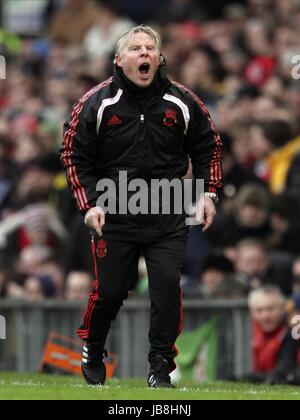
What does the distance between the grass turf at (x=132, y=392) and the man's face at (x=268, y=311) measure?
1.70 meters

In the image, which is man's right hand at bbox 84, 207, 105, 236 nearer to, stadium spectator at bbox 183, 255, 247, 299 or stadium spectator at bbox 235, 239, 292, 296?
stadium spectator at bbox 183, 255, 247, 299

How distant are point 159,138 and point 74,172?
636mm

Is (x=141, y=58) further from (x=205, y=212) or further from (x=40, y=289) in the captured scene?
(x=40, y=289)

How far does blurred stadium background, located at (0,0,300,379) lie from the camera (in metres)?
14.4

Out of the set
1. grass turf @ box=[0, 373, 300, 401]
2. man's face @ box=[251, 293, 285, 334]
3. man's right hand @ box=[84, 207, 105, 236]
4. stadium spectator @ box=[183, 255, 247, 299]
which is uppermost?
man's right hand @ box=[84, 207, 105, 236]

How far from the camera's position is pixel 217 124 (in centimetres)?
1783

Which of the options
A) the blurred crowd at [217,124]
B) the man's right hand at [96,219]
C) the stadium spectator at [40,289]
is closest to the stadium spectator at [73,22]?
the blurred crowd at [217,124]

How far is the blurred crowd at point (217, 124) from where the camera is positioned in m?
15.2

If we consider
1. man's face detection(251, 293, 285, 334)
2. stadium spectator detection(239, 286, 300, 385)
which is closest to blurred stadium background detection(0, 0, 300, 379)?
stadium spectator detection(239, 286, 300, 385)

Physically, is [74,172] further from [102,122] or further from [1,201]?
[1,201]

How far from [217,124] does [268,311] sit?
4.98 metres

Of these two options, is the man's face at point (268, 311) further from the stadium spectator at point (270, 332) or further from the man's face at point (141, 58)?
the man's face at point (141, 58)

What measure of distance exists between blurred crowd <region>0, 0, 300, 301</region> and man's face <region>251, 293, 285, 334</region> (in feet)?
2.19
